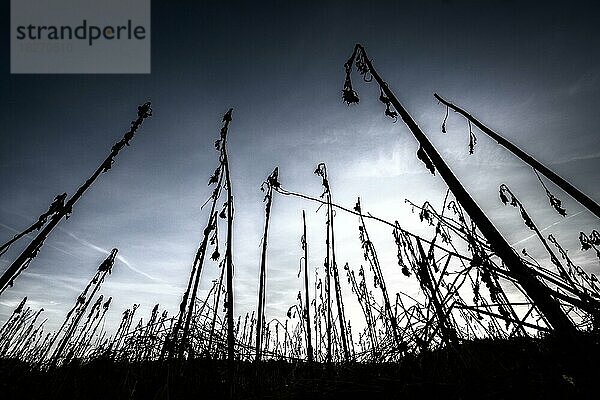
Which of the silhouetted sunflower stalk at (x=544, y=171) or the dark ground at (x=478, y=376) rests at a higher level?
the silhouetted sunflower stalk at (x=544, y=171)

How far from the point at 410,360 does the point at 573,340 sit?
1.08 m

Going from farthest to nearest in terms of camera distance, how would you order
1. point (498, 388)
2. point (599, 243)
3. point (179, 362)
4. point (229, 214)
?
point (599, 243)
point (229, 214)
point (179, 362)
point (498, 388)

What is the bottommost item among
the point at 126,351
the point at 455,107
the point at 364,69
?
the point at 126,351

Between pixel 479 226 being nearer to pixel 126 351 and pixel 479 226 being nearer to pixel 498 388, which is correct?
pixel 498 388

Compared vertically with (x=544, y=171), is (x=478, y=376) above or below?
below

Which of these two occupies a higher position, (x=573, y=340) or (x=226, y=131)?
(x=226, y=131)

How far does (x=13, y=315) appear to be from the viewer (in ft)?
46.2

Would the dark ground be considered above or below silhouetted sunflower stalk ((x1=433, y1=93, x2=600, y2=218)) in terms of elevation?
below

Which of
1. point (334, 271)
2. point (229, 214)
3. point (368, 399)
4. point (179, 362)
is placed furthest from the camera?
point (334, 271)

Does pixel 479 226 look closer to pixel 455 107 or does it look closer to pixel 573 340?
pixel 573 340

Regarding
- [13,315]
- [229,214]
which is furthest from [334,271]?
[13,315]

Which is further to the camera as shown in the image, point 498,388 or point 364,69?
point 364,69

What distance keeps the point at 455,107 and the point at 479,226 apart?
152 cm

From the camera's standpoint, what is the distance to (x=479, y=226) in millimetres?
2004
